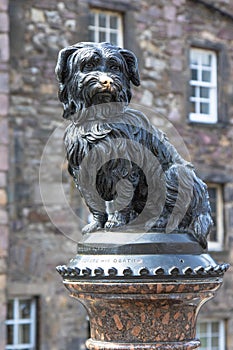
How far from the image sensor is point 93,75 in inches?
111

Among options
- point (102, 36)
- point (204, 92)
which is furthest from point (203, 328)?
point (102, 36)

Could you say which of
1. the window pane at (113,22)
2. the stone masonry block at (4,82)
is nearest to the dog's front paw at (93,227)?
the stone masonry block at (4,82)

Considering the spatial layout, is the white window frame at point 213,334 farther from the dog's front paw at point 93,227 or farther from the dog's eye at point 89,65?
the dog's eye at point 89,65

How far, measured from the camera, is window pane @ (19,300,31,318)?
10.4 metres

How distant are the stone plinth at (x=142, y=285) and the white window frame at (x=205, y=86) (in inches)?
386

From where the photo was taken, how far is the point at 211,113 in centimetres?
1279

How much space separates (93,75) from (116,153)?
315 mm

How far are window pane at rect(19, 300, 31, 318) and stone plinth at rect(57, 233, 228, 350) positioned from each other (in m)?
7.70

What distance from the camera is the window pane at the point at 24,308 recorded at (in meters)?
10.4

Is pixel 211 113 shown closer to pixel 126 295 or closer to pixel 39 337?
pixel 39 337

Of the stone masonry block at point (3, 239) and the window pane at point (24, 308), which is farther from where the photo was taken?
the window pane at point (24, 308)

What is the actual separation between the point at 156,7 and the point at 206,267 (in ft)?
32.5

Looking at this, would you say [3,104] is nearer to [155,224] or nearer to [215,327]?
[215,327]

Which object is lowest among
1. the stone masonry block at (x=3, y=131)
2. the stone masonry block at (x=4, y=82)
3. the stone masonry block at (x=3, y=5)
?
the stone masonry block at (x=3, y=131)
